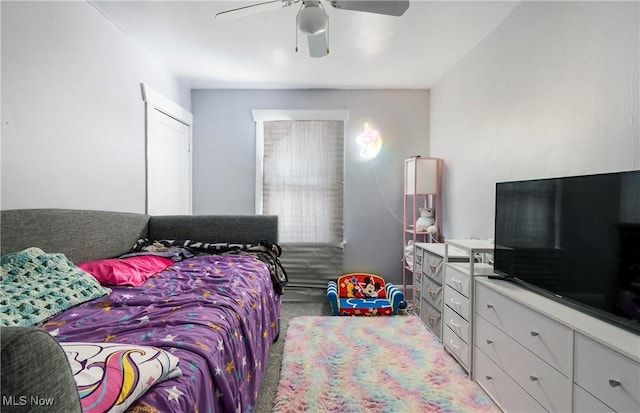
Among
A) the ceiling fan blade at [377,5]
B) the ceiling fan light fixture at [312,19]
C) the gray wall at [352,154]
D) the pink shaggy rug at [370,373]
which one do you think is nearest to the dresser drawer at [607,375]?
the pink shaggy rug at [370,373]

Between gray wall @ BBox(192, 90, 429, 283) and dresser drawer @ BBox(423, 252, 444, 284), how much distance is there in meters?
1.04

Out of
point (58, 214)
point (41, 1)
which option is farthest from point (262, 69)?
point (58, 214)

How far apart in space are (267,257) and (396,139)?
7.08 feet

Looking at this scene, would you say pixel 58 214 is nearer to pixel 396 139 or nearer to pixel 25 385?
pixel 25 385

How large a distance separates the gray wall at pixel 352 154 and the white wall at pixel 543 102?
2.35 feet

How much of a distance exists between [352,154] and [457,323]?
219 cm

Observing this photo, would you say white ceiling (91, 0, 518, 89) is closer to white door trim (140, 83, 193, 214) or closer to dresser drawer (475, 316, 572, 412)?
white door trim (140, 83, 193, 214)

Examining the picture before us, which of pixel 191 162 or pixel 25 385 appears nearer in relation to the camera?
pixel 25 385

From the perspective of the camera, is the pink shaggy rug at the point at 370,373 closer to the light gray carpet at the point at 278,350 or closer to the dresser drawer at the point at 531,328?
Answer: the light gray carpet at the point at 278,350

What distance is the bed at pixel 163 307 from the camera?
700 millimetres

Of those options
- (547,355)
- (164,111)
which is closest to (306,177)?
(164,111)

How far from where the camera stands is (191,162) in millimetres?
3516

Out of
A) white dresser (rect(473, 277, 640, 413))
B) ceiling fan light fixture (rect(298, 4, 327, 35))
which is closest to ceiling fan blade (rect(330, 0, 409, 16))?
ceiling fan light fixture (rect(298, 4, 327, 35))

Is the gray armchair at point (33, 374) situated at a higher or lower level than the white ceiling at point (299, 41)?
lower
